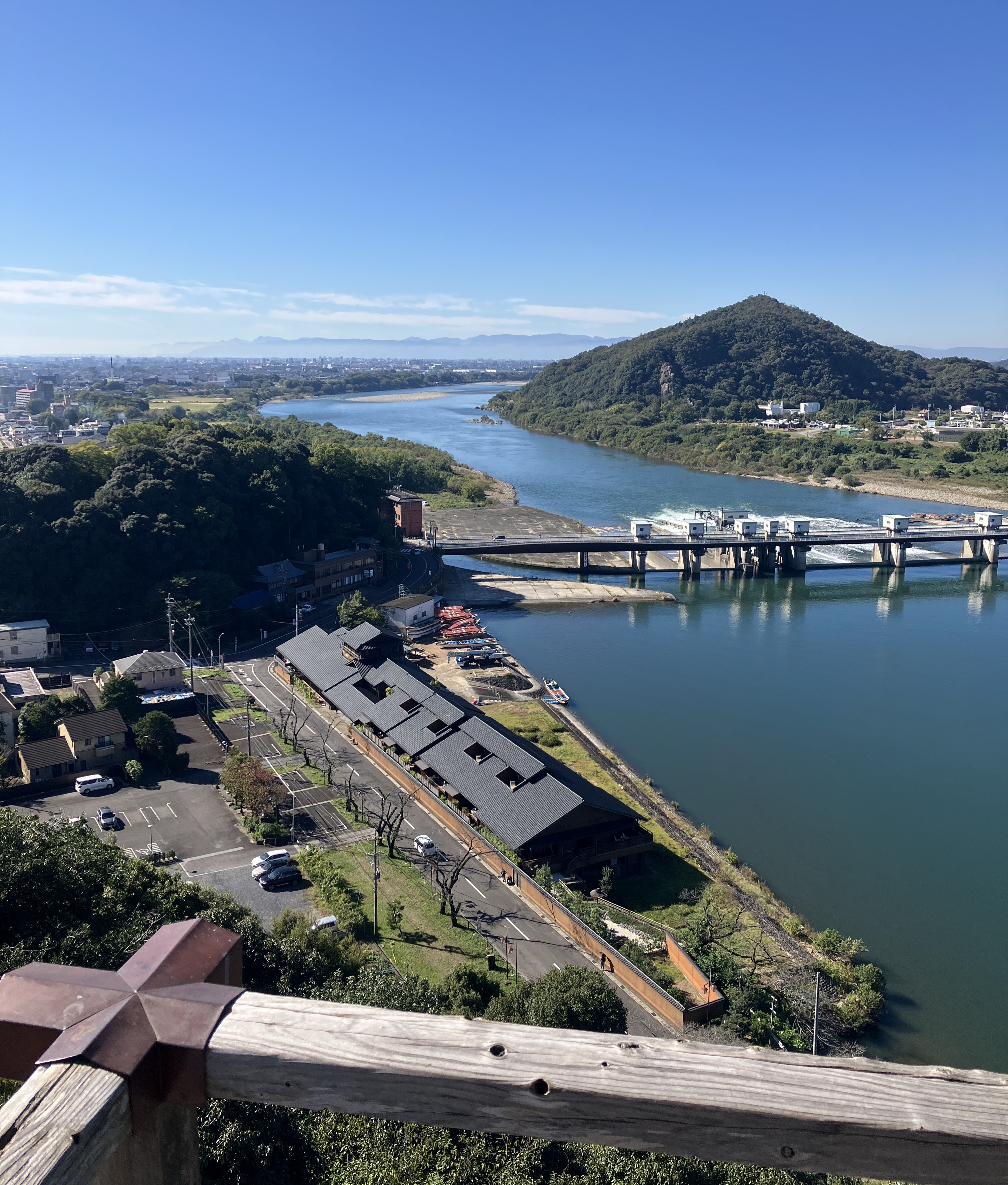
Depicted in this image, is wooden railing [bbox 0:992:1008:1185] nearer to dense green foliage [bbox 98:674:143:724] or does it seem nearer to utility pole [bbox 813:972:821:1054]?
utility pole [bbox 813:972:821:1054]

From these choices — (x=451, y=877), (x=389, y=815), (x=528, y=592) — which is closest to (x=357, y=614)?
(x=528, y=592)

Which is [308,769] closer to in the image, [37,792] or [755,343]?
[37,792]

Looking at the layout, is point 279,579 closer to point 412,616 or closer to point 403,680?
point 412,616

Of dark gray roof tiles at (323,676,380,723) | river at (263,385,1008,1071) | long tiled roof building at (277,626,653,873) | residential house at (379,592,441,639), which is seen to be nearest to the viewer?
river at (263,385,1008,1071)

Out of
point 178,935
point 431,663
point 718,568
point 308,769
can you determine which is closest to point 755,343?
point 718,568

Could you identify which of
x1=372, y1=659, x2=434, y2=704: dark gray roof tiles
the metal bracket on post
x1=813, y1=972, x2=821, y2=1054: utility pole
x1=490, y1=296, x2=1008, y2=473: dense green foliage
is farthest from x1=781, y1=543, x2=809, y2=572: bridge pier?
x1=490, y1=296, x2=1008, y2=473: dense green foliage

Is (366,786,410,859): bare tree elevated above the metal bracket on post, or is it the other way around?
the metal bracket on post

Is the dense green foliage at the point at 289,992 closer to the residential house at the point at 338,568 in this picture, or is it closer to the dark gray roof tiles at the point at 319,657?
the dark gray roof tiles at the point at 319,657
